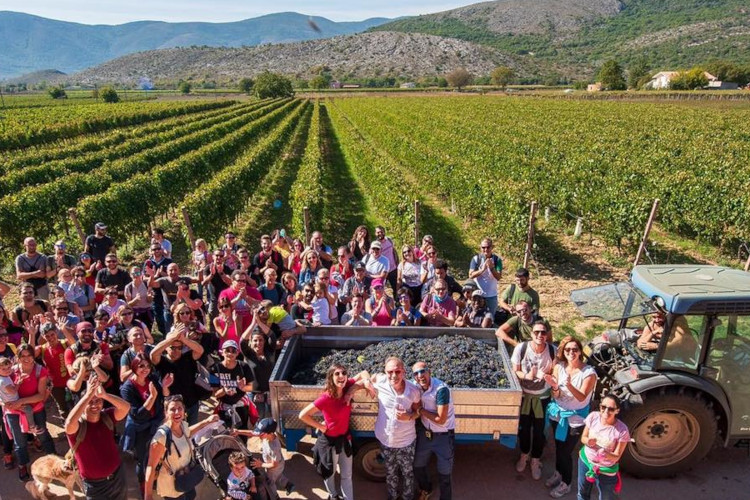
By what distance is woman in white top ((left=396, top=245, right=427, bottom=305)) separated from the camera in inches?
317

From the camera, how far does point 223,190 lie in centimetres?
1446

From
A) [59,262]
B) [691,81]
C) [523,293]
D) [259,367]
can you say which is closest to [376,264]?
[523,293]

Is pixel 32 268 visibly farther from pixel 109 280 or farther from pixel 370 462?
pixel 370 462

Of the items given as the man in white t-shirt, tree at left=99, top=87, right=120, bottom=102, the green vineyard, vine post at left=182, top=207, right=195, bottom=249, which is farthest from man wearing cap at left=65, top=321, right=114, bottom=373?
tree at left=99, top=87, right=120, bottom=102

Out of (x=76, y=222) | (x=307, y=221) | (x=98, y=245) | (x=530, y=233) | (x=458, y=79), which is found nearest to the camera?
(x=98, y=245)

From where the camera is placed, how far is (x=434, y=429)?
4.62m

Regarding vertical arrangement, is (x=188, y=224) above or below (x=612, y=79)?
below

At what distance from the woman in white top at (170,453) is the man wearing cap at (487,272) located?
4.83m

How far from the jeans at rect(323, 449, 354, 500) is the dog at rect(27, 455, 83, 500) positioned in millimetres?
2408

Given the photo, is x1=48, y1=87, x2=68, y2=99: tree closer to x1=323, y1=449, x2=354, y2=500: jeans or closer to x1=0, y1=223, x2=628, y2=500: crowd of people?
x1=0, y1=223, x2=628, y2=500: crowd of people

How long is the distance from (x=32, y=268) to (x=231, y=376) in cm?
515

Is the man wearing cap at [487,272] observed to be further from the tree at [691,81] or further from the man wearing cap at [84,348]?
the tree at [691,81]

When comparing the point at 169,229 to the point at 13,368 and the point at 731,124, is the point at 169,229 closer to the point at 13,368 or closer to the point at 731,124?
the point at 13,368

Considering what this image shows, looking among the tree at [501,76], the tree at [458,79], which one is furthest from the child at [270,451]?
the tree at [501,76]
